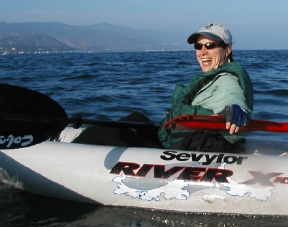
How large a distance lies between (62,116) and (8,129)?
1.28 feet

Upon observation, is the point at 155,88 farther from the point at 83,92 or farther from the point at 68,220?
the point at 68,220

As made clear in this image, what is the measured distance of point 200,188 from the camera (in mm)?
2828

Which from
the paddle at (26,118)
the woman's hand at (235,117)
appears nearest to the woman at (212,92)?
the woman's hand at (235,117)

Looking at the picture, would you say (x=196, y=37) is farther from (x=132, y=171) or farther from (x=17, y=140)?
(x=17, y=140)

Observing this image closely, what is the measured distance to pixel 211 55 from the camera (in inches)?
117

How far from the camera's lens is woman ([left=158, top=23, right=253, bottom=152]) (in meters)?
2.72

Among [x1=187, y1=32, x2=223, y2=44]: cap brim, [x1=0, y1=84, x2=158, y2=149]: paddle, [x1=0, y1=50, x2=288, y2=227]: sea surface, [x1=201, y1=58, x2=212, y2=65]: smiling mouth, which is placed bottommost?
[x1=0, y1=50, x2=288, y2=227]: sea surface

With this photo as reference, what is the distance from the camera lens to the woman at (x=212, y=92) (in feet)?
8.93

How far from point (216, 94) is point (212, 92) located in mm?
45

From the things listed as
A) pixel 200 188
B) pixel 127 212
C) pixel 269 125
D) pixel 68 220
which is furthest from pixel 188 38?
pixel 68 220

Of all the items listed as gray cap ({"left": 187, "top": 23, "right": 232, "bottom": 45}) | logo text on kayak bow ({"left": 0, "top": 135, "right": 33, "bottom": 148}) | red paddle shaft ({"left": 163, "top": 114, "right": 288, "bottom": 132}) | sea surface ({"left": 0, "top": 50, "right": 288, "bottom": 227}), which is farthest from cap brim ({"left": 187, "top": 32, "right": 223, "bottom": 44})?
logo text on kayak bow ({"left": 0, "top": 135, "right": 33, "bottom": 148})

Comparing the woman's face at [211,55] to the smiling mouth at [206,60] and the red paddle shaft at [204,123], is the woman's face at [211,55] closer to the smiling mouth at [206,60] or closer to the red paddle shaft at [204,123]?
the smiling mouth at [206,60]

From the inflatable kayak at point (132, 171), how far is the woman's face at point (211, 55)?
480 mm

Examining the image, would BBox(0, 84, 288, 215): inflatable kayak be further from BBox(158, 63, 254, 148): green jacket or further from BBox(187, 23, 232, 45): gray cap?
BBox(187, 23, 232, 45): gray cap
